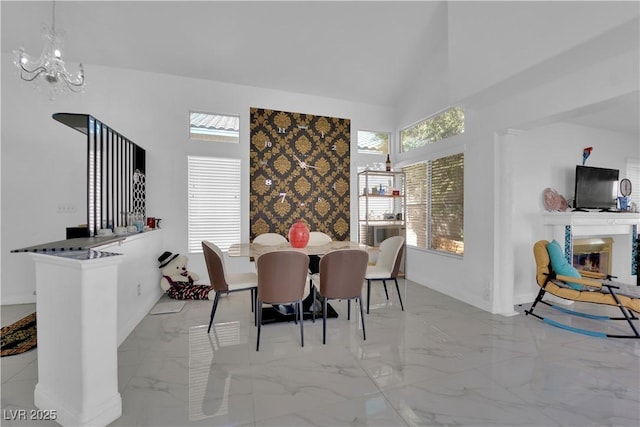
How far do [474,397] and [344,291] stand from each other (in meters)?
1.29

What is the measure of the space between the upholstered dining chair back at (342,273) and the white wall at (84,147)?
2.26m

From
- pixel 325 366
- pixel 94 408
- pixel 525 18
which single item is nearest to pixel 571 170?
pixel 525 18

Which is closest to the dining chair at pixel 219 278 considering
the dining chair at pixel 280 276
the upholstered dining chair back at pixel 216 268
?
the upholstered dining chair back at pixel 216 268

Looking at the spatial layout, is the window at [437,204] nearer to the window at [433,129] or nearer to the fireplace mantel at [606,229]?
the window at [433,129]

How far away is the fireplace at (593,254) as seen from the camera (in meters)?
4.48

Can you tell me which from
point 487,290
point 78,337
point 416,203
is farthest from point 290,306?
point 416,203

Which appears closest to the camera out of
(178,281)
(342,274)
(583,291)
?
(342,274)

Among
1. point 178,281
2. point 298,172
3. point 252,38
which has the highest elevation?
point 252,38

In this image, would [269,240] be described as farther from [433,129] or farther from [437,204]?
[433,129]

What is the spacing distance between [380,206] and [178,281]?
3.71 meters

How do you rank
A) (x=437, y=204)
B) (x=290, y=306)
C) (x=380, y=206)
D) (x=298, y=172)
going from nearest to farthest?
(x=290, y=306)
(x=437, y=204)
(x=298, y=172)
(x=380, y=206)

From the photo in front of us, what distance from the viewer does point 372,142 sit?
5516 mm

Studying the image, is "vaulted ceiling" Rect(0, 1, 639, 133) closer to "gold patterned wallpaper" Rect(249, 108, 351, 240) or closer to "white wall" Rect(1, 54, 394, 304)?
"white wall" Rect(1, 54, 394, 304)

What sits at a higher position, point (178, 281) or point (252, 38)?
point (252, 38)
